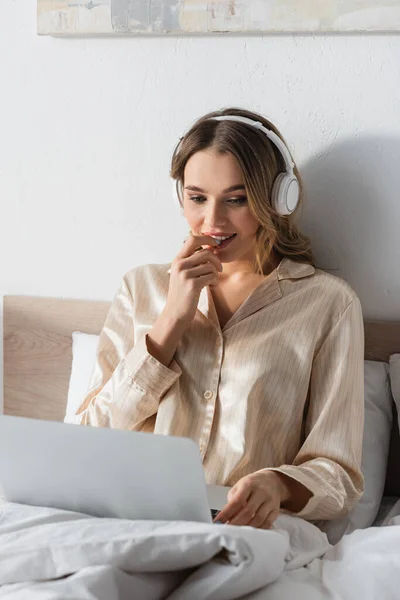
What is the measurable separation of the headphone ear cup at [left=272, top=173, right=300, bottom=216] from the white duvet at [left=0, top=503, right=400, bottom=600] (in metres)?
0.65

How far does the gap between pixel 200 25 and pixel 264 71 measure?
0.53 ft

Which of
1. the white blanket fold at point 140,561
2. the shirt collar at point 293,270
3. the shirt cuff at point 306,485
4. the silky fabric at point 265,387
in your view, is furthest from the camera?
the shirt collar at point 293,270

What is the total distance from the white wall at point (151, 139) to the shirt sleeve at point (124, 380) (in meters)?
0.31

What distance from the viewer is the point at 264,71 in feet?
5.64

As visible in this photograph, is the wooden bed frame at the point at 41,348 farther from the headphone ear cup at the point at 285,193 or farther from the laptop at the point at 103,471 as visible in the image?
the laptop at the point at 103,471

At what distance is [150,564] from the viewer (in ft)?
3.15

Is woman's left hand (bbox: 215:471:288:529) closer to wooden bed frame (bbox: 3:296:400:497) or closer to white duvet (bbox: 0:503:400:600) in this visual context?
white duvet (bbox: 0:503:400:600)

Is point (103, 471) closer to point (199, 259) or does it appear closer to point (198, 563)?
point (198, 563)

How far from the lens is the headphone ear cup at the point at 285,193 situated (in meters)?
1.50

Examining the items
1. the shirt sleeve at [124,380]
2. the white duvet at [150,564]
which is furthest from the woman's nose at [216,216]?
the white duvet at [150,564]

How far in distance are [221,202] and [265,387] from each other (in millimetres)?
337

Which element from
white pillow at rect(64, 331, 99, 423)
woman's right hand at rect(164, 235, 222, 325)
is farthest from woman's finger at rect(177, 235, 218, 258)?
white pillow at rect(64, 331, 99, 423)

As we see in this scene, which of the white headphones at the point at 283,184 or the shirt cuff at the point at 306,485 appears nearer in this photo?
the shirt cuff at the point at 306,485

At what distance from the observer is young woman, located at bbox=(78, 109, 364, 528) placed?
1.46 metres
